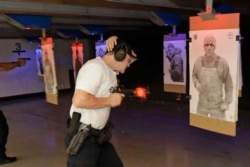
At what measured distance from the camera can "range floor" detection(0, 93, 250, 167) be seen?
10.3ft

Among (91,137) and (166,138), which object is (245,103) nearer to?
(166,138)

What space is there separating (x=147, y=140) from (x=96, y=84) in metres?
2.45

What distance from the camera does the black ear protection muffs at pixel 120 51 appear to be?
1.57 m

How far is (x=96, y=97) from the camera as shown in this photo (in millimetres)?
1521

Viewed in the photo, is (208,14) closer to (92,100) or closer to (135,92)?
(135,92)

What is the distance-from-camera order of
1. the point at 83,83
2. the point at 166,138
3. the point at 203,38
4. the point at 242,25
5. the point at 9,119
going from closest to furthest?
Result: the point at 83,83 → the point at 203,38 → the point at 166,138 → the point at 242,25 → the point at 9,119

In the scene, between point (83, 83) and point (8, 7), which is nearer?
point (83, 83)

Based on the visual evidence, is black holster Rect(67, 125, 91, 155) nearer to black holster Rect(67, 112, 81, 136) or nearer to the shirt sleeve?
black holster Rect(67, 112, 81, 136)

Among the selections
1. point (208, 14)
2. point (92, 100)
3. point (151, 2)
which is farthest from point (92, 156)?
point (151, 2)

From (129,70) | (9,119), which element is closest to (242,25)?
(129,70)

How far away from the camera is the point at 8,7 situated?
302 cm

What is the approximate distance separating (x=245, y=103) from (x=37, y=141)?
3.47m

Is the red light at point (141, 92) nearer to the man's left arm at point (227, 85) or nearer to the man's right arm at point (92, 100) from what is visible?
the man's right arm at point (92, 100)

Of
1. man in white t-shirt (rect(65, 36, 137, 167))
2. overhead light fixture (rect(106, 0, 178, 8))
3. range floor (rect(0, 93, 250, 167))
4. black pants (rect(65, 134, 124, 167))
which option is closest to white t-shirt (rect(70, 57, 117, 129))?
man in white t-shirt (rect(65, 36, 137, 167))
